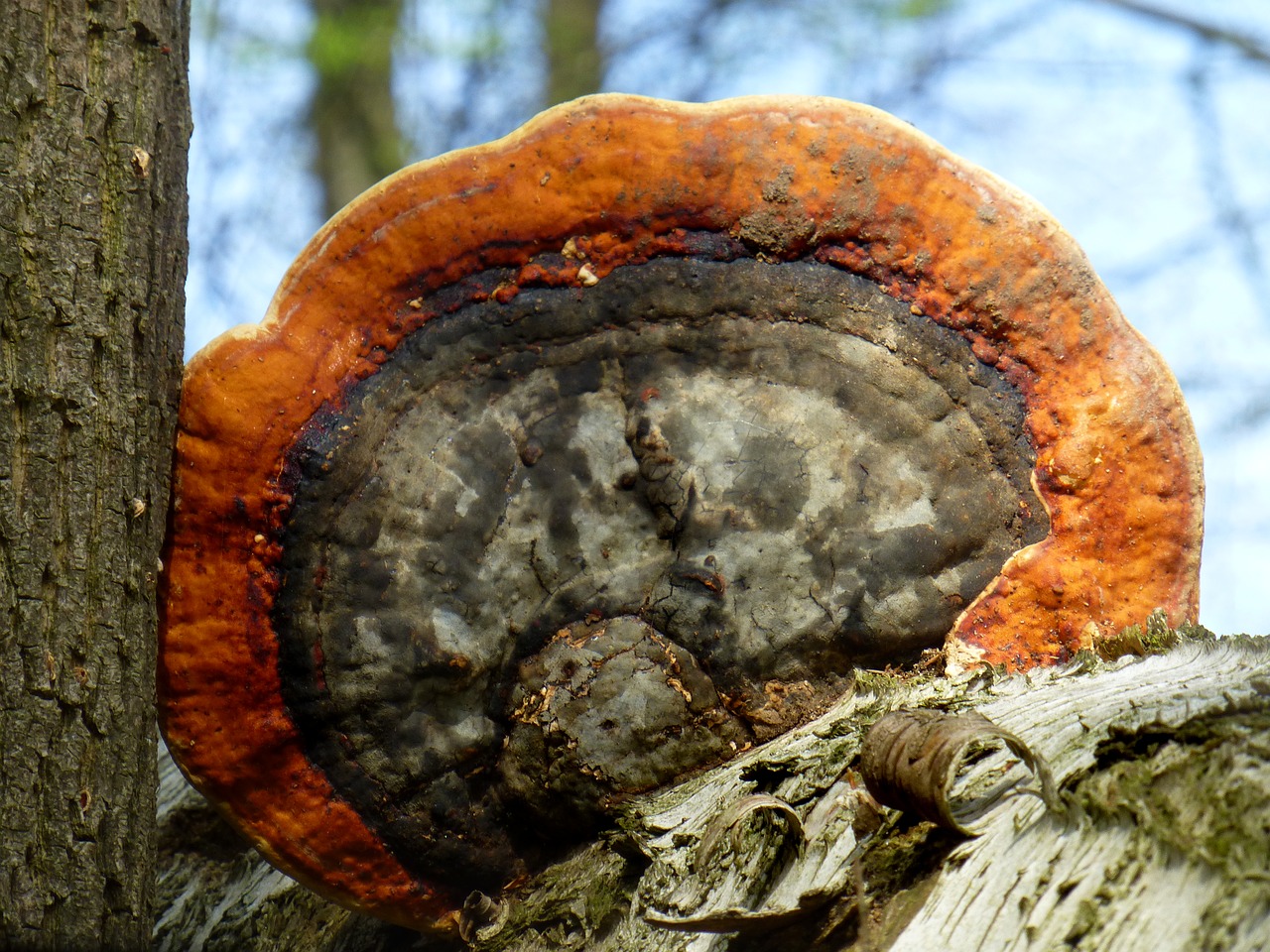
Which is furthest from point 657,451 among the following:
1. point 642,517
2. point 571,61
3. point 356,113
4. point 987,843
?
point 571,61

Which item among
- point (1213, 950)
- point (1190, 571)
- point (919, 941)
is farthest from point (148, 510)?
point (1190, 571)

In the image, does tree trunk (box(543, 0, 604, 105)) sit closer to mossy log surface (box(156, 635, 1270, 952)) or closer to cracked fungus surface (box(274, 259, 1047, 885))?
cracked fungus surface (box(274, 259, 1047, 885))

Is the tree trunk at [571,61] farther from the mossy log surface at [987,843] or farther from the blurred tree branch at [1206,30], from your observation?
the mossy log surface at [987,843]

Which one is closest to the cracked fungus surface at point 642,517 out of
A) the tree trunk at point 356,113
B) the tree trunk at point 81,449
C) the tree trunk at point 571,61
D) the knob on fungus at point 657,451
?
the knob on fungus at point 657,451

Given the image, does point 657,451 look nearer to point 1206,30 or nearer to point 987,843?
point 987,843

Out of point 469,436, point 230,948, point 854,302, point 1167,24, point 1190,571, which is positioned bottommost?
point 230,948

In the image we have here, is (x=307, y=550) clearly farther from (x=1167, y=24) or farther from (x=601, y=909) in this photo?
(x=1167, y=24)
